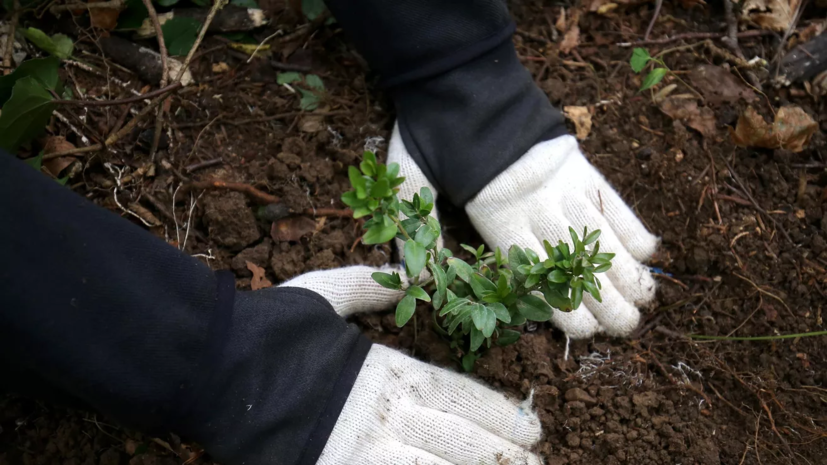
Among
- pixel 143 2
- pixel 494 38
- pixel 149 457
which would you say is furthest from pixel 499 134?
pixel 149 457

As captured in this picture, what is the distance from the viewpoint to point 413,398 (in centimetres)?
159

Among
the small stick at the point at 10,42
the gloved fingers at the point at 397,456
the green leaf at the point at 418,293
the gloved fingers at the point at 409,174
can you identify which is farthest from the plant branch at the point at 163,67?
the gloved fingers at the point at 397,456

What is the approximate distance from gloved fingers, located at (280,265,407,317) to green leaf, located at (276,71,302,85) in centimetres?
66

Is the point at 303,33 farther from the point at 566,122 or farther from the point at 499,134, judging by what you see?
the point at 566,122

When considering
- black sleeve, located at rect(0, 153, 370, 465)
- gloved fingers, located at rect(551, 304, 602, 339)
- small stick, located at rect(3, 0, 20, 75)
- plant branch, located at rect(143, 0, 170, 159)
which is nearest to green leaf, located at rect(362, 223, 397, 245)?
black sleeve, located at rect(0, 153, 370, 465)

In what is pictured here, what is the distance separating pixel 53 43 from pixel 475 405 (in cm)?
164

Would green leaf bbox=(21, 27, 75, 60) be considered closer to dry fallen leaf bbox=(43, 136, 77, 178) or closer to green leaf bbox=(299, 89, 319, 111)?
dry fallen leaf bbox=(43, 136, 77, 178)

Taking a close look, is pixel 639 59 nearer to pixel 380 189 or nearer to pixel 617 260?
pixel 617 260

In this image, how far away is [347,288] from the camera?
164cm

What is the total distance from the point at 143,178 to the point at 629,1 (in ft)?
5.69

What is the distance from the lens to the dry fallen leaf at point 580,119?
1.98 m

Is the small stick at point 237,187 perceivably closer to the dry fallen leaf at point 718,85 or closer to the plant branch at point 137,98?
the plant branch at point 137,98

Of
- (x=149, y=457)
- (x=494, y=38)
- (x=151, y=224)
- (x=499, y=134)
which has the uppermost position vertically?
(x=494, y=38)

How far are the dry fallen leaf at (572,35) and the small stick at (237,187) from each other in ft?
3.71
